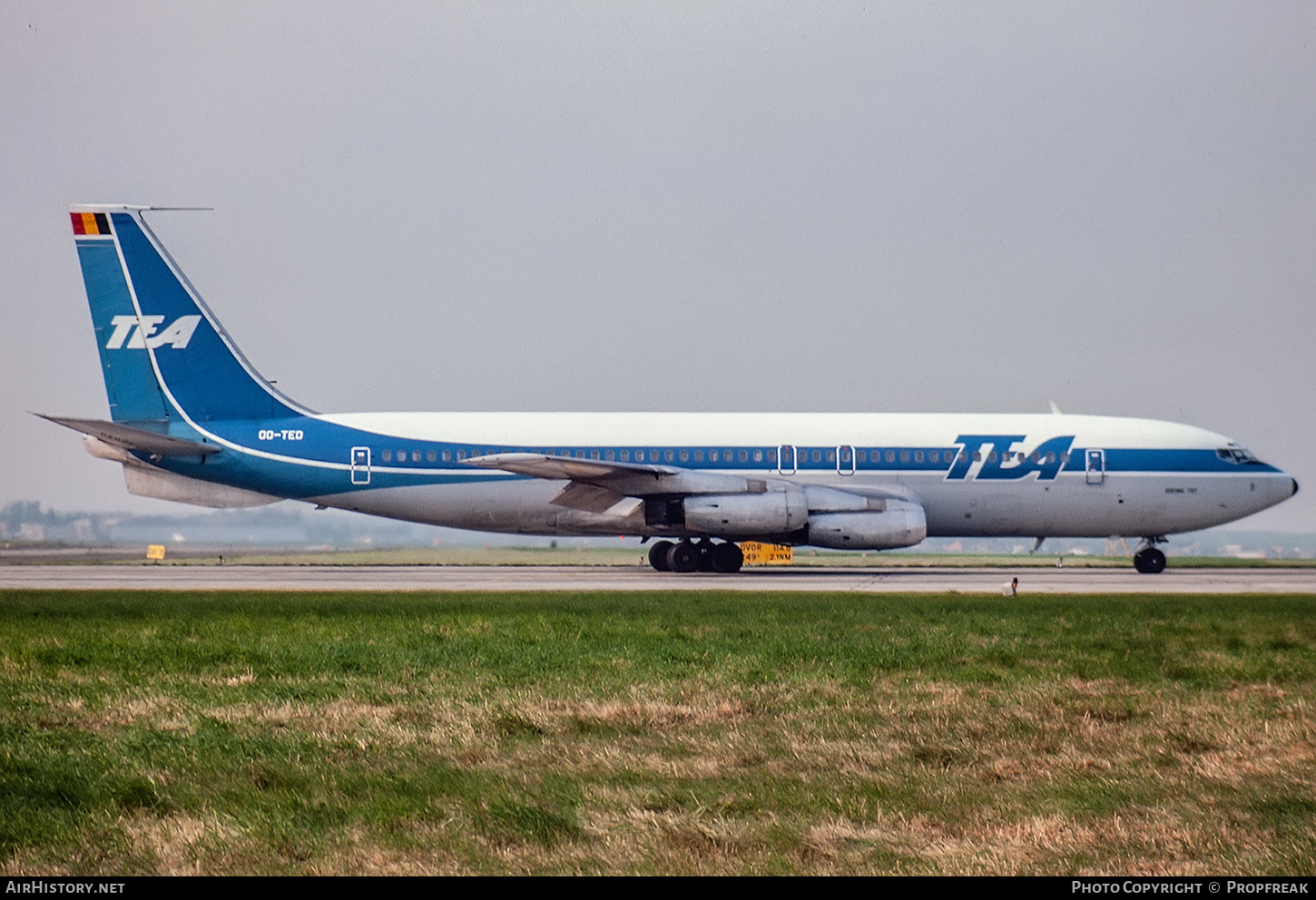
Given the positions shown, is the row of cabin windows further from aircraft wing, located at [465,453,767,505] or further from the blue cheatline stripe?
aircraft wing, located at [465,453,767,505]

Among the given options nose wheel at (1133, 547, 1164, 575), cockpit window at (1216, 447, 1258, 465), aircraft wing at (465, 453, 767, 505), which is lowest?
nose wheel at (1133, 547, 1164, 575)

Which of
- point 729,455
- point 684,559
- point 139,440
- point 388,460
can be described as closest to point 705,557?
point 684,559

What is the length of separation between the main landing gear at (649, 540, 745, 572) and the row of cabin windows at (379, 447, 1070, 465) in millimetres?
2145

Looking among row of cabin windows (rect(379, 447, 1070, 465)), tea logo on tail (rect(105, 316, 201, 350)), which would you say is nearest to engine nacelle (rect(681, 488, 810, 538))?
row of cabin windows (rect(379, 447, 1070, 465))

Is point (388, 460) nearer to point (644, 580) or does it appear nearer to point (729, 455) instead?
point (644, 580)

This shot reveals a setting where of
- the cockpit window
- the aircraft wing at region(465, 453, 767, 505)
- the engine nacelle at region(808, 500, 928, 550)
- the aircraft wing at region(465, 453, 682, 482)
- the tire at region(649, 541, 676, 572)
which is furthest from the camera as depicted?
the cockpit window

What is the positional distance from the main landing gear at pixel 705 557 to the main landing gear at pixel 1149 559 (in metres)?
10.6

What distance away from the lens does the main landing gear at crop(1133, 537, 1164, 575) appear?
3309 cm

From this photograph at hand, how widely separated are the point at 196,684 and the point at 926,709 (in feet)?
20.8

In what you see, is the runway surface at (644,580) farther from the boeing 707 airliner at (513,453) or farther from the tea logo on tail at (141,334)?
the tea logo on tail at (141,334)

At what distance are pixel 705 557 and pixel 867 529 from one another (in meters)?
4.20
